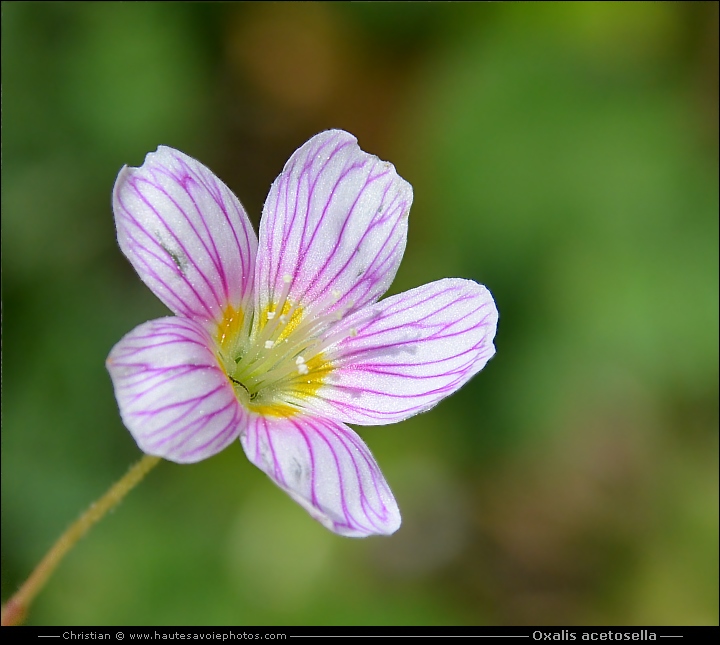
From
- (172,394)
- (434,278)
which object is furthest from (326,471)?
(434,278)

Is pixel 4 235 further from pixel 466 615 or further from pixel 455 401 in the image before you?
pixel 466 615

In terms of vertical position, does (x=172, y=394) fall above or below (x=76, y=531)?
above

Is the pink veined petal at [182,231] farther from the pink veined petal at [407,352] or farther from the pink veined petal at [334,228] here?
the pink veined petal at [407,352]

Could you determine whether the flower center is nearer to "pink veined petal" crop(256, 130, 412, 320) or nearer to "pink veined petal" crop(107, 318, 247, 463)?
"pink veined petal" crop(256, 130, 412, 320)

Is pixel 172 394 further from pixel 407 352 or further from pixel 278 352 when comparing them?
pixel 407 352

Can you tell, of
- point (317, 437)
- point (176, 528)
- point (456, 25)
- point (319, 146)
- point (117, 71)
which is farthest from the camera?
point (456, 25)

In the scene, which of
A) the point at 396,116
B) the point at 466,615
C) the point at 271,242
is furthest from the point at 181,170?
the point at 396,116
